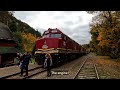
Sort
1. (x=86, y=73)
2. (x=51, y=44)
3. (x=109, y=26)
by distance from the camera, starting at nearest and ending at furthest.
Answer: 1. (x=86, y=73)
2. (x=51, y=44)
3. (x=109, y=26)

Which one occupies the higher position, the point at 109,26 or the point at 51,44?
the point at 109,26

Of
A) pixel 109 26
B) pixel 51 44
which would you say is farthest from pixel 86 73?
pixel 109 26

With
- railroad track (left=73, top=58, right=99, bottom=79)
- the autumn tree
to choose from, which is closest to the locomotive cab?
railroad track (left=73, top=58, right=99, bottom=79)

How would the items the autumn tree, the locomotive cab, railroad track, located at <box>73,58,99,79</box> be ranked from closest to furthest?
railroad track, located at <box>73,58,99,79</box> < the locomotive cab < the autumn tree

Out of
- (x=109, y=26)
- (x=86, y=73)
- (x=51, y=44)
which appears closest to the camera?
(x=86, y=73)

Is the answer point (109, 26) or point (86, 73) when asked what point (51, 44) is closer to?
point (86, 73)

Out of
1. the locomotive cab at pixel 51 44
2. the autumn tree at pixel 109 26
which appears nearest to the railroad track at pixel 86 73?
the locomotive cab at pixel 51 44

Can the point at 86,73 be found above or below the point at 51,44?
below

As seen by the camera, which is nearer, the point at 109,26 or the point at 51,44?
the point at 51,44

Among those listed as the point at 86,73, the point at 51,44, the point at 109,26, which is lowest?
the point at 86,73

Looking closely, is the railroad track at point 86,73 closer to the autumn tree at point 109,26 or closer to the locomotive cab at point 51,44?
the locomotive cab at point 51,44

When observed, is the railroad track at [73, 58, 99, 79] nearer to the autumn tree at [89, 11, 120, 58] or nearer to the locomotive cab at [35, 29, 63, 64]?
the locomotive cab at [35, 29, 63, 64]
